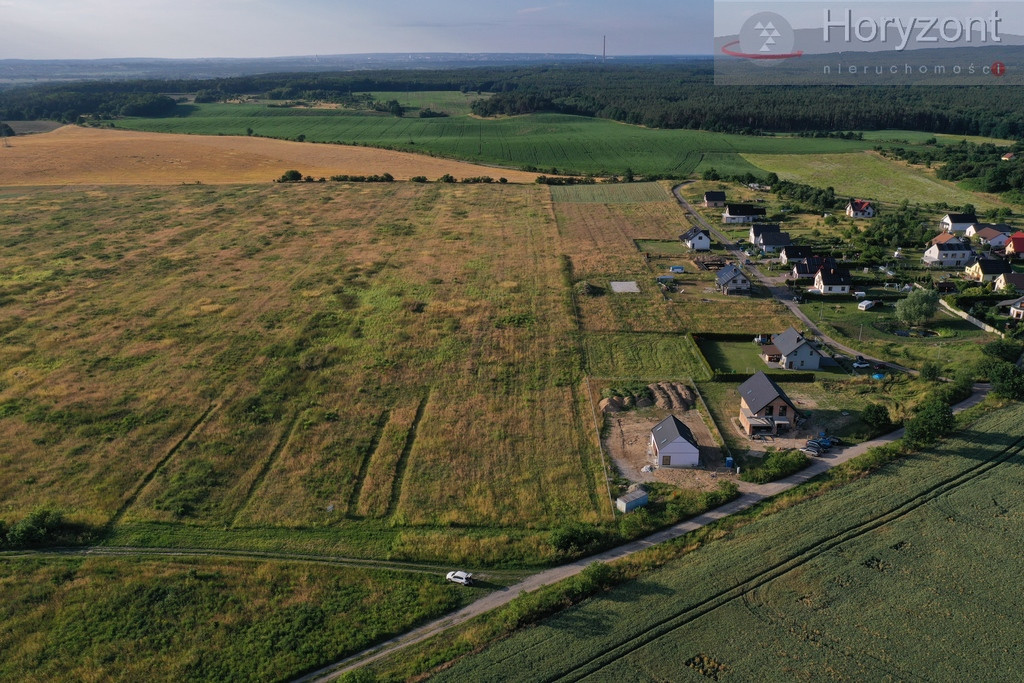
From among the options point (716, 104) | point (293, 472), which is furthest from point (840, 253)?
point (716, 104)

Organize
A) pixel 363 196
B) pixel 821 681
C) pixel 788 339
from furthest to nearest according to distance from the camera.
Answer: pixel 363 196
pixel 788 339
pixel 821 681

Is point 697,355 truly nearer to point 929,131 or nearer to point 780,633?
point 780,633

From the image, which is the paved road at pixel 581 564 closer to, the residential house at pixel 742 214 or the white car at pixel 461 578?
the white car at pixel 461 578

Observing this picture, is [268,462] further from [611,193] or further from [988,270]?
[611,193]

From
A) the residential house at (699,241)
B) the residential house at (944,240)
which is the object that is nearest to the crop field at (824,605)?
the residential house at (944,240)

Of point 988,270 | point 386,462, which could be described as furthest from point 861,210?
point 386,462

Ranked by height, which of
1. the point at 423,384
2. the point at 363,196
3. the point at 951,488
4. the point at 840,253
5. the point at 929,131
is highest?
the point at 929,131
